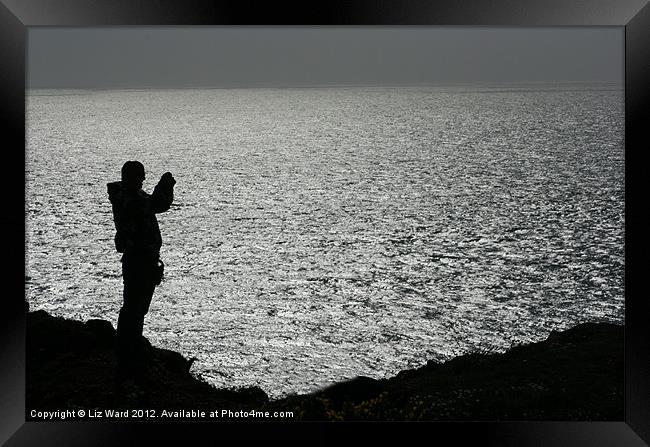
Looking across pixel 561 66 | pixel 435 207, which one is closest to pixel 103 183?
pixel 435 207

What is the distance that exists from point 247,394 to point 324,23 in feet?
27.2

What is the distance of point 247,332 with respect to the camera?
173 ft

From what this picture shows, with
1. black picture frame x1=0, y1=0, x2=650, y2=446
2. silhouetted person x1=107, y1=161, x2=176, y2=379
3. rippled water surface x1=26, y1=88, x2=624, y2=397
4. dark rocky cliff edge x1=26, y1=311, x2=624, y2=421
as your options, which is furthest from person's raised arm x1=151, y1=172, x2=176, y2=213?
rippled water surface x1=26, y1=88, x2=624, y2=397

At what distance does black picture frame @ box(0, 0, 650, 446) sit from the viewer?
31.7 ft

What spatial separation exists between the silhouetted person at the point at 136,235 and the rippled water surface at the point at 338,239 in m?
29.0

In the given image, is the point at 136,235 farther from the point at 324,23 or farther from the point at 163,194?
the point at 324,23

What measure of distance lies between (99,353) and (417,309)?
47.9m

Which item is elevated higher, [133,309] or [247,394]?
[133,309]

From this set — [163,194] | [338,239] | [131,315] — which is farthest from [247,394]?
[338,239]

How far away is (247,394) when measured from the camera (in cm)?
1441

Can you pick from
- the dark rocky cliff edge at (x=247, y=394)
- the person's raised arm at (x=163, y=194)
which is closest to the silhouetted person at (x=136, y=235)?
the person's raised arm at (x=163, y=194)

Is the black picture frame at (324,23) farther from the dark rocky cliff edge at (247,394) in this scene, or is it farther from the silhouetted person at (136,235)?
the silhouetted person at (136,235)

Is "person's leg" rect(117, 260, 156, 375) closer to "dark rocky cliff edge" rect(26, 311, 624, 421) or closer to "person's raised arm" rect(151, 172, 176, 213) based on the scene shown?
"dark rocky cliff edge" rect(26, 311, 624, 421)

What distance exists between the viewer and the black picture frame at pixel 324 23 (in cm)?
966
